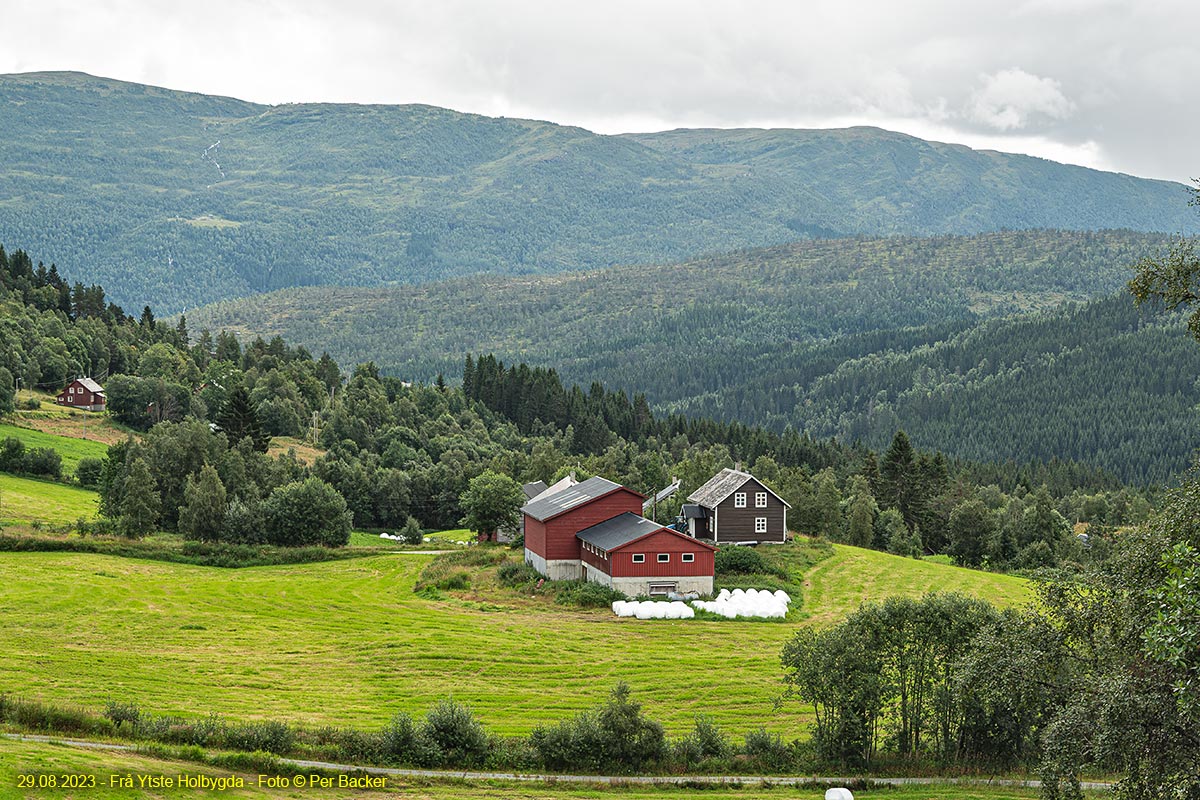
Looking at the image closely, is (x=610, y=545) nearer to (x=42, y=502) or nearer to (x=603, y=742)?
(x=603, y=742)

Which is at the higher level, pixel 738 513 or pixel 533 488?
pixel 533 488

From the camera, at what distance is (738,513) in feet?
279

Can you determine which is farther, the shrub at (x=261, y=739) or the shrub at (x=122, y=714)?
the shrub at (x=122, y=714)

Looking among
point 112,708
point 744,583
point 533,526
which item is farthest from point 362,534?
point 112,708

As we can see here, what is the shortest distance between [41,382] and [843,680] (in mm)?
126069

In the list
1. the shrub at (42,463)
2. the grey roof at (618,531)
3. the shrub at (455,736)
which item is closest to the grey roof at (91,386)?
the shrub at (42,463)

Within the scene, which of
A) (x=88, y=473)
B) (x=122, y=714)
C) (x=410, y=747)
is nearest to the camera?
(x=122, y=714)

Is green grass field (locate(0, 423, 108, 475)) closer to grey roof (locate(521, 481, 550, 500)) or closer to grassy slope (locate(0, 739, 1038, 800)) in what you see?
grey roof (locate(521, 481, 550, 500))

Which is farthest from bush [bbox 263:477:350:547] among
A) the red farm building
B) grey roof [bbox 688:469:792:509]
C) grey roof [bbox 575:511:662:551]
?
grey roof [bbox 688:469:792:509]

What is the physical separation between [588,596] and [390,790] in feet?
122

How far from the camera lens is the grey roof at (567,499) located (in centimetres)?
7481

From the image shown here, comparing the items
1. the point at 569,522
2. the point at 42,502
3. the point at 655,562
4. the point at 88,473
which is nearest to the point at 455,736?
the point at 655,562

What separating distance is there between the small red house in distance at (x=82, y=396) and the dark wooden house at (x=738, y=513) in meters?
78.3

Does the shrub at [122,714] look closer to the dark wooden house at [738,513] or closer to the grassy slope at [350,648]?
the grassy slope at [350,648]
